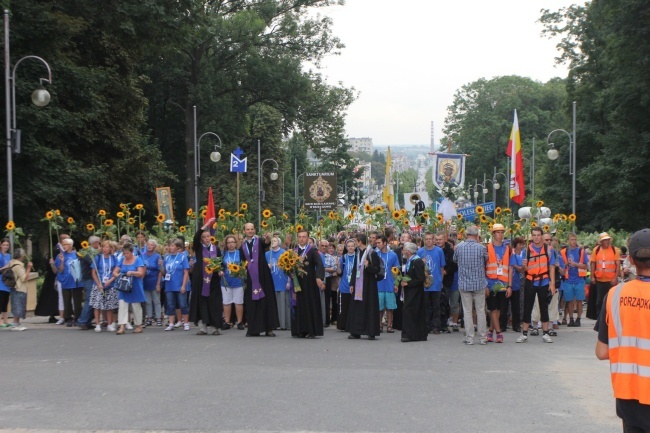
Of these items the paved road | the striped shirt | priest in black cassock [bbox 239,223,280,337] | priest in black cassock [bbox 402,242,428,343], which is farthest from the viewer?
priest in black cassock [bbox 239,223,280,337]

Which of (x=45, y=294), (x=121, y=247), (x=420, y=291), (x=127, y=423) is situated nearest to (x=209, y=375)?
(x=127, y=423)

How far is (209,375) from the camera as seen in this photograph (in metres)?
11.0

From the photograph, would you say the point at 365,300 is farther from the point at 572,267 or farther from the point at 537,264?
the point at 572,267

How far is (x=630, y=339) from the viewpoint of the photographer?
5.18 meters

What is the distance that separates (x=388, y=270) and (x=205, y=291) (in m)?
3.44

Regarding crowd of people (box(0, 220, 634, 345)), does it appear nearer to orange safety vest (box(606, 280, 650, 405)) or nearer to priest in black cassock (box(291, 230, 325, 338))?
priest in black cassock (box(291, 230, 325, 338))

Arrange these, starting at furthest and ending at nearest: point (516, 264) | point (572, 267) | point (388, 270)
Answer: point (572, 267) < point (388, 270) < point (516, 264)

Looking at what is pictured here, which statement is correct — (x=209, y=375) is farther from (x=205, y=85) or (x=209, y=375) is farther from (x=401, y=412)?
(x=205, y=85)

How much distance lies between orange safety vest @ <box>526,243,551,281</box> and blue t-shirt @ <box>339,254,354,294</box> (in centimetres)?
321

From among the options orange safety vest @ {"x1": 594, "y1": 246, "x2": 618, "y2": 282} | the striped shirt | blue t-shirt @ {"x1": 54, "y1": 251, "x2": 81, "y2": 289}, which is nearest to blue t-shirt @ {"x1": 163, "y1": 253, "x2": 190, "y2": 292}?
blue t-shirt @ {"x1": 54, "y1": 251, "x2": 81, "y2": 289}

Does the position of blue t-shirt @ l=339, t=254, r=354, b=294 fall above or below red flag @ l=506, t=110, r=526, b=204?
below

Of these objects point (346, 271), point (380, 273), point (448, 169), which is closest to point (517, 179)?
point (448, 169)

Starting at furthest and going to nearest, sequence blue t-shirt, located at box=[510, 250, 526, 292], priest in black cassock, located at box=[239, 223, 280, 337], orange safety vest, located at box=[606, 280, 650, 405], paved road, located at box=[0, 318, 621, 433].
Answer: priest in black cassock, located at box=[239, 223, 280, 337] → blue t-shirt, located at box=[510, 250, 526, 292] → paved road, located at box=[0, 318, 621, 433] → orange safety vest, located at box=[606, 280, 650, 405]

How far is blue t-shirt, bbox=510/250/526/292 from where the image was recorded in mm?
15500
